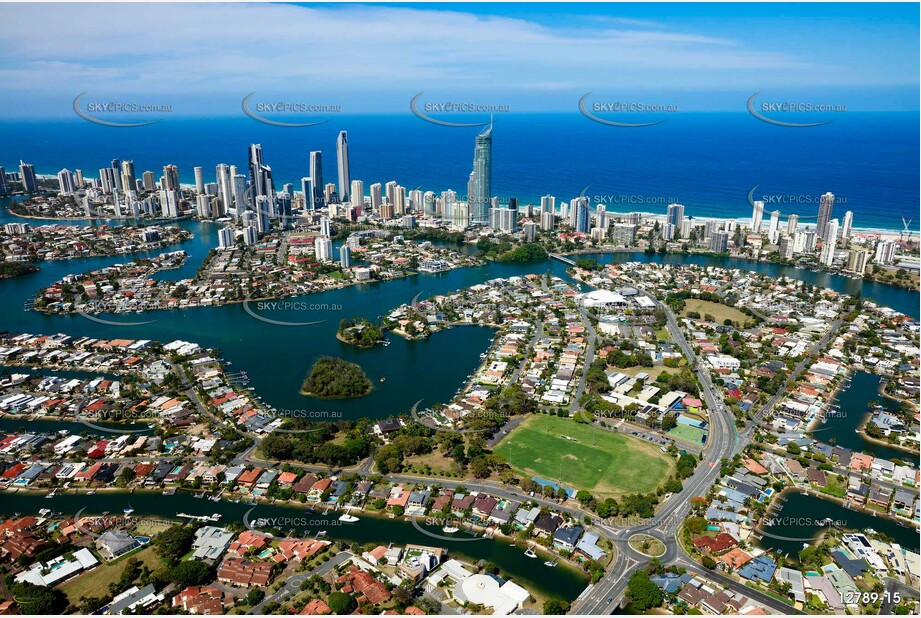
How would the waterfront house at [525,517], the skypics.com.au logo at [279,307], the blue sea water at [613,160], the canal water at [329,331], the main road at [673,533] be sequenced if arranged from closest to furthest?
1. the main road at [673,533]
2. the waterfront house at [525,517]
3. the canal water at [329,331]
4. the skypics.com.au logo at [279,307]
5. the blue sea water at [613,160]

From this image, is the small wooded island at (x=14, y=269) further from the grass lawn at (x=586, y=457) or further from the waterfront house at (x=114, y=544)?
the grass lawn at (x=586, y=457)

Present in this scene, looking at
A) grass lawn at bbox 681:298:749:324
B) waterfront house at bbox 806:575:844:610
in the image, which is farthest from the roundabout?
grass lawn at bbox 681:298:749:324

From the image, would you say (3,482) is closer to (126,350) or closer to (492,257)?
(126,350)

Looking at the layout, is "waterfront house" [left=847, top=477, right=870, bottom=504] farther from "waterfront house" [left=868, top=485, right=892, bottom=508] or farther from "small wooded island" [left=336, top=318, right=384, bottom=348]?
"small wooded island" [left=336, top=318, right=384, bottom=348]

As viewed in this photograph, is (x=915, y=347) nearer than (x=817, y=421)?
No

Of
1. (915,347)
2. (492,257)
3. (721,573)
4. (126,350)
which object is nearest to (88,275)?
(126,350)

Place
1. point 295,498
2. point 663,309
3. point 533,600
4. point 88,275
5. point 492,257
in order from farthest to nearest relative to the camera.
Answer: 1. point 492,257
2. point 88,275
3. point 663,309
4. point 295,498
5. point 533,600

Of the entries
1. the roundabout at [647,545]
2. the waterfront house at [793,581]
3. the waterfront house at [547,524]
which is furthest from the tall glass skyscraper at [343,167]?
the waterfront house at [793,581]
